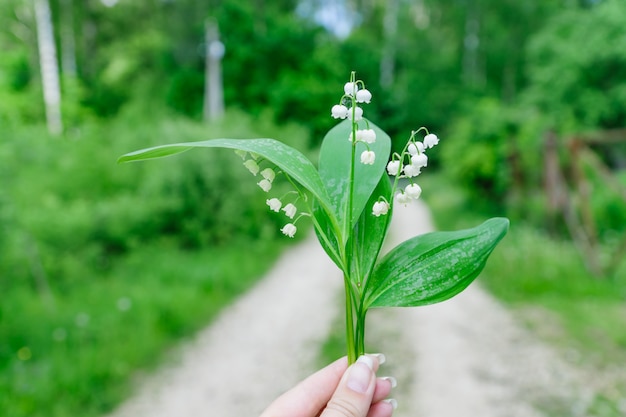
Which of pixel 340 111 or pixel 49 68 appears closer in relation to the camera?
pixel 340 111

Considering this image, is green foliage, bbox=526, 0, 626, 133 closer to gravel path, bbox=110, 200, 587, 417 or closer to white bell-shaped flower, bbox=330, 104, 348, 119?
gravel path, bbox=110, 200, 587, 417

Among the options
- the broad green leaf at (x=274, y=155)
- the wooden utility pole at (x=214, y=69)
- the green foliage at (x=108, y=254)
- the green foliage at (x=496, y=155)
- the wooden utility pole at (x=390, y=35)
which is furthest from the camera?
the wooden utility pole at (x=390, y=35)

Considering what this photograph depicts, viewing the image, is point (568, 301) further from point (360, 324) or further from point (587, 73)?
point (587, 73)

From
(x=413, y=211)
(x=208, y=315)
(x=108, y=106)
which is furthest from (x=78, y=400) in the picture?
(x=108, y=106)

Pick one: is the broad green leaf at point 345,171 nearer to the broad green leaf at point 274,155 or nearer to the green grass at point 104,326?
the broad green leaf at point 274,155

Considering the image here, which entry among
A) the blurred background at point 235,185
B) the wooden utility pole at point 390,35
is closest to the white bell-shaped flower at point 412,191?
the blurred background at point 235,185

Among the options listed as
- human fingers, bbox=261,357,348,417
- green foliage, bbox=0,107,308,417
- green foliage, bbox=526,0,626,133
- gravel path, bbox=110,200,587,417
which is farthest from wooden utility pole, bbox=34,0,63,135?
human fingers, bbox=261,357,348,417

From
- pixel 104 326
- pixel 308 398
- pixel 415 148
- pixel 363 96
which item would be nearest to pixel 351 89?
pixel 363 96
